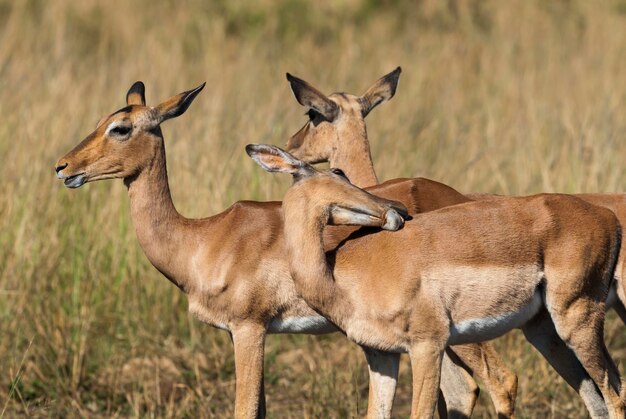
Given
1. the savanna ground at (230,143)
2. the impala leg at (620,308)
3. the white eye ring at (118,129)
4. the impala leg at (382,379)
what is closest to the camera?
the impala leg at (382,379)

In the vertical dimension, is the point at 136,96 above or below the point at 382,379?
above

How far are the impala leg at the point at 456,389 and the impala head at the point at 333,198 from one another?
1.50 metres

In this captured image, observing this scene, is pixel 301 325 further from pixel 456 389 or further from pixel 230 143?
pixel 230 143

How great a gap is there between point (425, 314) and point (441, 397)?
5.04 ft

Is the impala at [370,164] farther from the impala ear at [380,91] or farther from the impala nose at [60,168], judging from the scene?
the impala nose at [60,168]

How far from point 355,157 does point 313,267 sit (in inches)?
63.3

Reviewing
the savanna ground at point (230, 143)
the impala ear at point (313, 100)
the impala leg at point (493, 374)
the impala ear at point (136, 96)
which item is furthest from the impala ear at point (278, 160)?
the impala leg at point (493, 374)

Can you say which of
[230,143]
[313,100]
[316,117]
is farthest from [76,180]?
[230,143]

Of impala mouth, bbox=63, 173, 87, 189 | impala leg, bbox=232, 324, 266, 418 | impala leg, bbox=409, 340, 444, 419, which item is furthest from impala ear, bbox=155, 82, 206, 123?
impala leg, bbox=409, 340, 444, 419

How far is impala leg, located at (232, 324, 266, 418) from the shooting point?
579cm

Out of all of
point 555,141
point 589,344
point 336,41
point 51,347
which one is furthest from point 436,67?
point 589,344

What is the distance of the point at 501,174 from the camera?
9406mm

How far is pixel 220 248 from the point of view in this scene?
5934 millimetres

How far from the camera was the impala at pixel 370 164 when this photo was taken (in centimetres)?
613
